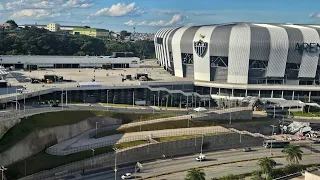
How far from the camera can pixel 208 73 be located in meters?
108

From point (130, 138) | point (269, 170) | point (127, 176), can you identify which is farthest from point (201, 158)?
point (127, 176)

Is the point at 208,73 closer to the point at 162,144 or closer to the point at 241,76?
the point at 241,76

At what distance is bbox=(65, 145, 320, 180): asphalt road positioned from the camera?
186 ft

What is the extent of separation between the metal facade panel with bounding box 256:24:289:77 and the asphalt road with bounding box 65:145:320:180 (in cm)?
3361

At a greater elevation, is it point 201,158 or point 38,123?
point 38,123

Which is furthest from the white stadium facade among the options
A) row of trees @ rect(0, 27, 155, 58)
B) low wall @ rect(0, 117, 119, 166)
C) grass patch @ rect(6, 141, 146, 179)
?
row of trees @ rect(0, 27, 155, 58)

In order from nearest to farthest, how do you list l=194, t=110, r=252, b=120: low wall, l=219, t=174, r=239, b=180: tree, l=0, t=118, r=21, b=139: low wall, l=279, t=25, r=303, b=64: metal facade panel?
1. l=219, t=174, r=239, b=180: tree
2. l=0, t=118, r=21, b=139: low wall
3. l=194, t=110, r=252, b=120: low wall
4. l=279, t=25, r=303, b=64: metal facade panel

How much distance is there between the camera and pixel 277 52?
10212cm

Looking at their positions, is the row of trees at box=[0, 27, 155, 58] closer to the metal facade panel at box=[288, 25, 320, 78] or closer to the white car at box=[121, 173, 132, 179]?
the metal facade panel at box=[288, 25, 320, 78]

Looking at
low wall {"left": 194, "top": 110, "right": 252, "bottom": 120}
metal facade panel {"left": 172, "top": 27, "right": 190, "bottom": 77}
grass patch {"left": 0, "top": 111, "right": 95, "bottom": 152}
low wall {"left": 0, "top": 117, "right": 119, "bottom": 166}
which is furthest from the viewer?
metal facade panel {"left": 172, "top": 27, "right": 190, "bottom": 77}

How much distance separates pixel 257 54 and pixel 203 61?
14.3 meters

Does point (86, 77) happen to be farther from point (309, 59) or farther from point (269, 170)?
point (269, 170)

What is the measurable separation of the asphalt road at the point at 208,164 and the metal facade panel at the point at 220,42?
36400 mm

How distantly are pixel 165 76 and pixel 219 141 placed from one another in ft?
156
